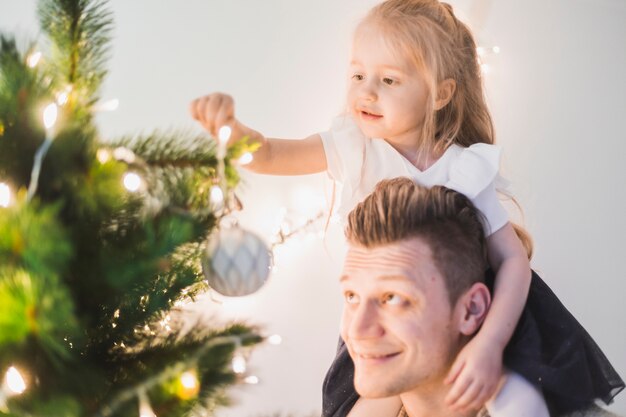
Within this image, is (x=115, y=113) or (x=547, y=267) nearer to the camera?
(x=115, y=113)

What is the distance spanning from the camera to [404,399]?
94 centimetres

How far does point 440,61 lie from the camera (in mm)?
1028

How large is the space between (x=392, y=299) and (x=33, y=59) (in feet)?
1.46

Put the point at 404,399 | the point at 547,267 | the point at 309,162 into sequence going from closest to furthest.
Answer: the point at 404,399, the point at 309,162, the point at 547,267

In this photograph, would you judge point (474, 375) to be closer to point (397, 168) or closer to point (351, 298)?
point (351, 298)

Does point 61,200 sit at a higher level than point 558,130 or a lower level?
lower

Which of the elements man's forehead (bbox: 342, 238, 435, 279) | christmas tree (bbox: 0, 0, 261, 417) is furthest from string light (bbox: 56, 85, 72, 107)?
man's forehead (bbox: 342, 238, 435, 279)

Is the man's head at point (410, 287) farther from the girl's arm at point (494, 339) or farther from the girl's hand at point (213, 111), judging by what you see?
the girl's hand at point (213, 111)

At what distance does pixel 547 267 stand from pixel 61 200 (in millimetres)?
1313

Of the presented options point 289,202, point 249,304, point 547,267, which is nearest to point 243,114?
point 289,202

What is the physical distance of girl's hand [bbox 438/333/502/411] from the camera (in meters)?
0.87

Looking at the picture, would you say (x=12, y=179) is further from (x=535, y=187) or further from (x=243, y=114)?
(x=535, y=187)

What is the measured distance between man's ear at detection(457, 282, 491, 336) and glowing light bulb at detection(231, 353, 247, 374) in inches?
11.7

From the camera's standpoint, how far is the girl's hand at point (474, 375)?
87 centimetres
